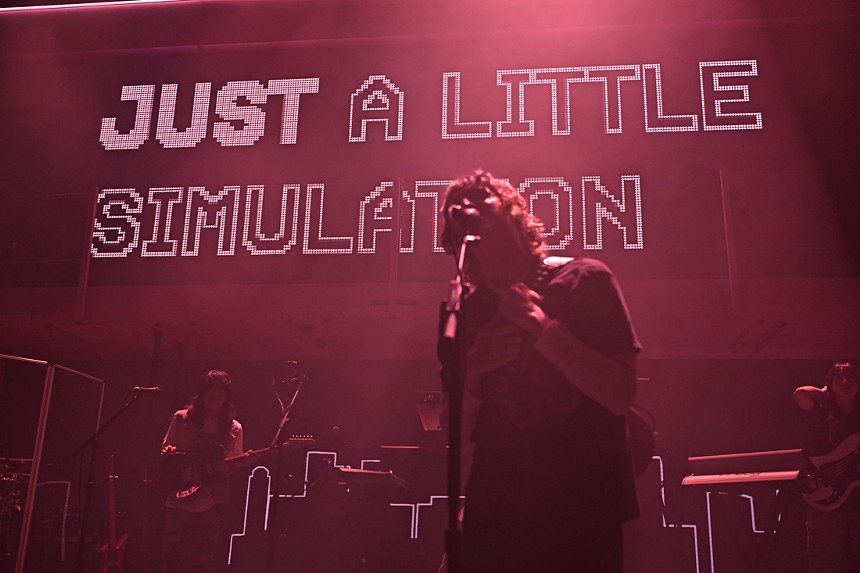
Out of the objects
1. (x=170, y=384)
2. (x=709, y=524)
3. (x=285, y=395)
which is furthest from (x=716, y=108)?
(x=170, y=384)

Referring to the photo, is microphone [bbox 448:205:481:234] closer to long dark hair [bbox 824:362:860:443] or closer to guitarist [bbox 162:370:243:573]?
long dark hair [bbox 824:362:860:443]

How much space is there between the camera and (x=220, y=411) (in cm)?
543

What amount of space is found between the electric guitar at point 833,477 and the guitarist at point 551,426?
11.1 feet

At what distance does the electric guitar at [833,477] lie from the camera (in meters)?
4.37

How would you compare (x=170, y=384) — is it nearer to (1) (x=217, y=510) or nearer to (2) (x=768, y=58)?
(1) (x=217, y=510)

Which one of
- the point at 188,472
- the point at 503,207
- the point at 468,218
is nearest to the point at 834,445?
the point at 503,207

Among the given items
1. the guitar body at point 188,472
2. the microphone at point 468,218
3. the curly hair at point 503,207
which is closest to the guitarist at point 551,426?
the microphone at point 468,218

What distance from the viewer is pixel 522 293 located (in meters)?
1.72

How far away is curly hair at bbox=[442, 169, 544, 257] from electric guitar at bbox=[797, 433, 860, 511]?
3.35m

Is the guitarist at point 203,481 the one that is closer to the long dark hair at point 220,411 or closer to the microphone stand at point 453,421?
the long dark hair at point 220,411

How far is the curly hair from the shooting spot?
1.97m

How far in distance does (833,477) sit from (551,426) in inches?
139

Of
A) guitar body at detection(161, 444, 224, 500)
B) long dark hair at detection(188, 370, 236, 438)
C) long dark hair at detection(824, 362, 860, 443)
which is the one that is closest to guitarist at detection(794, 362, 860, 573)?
long dark hair at detection(824, 362, 860, 443)

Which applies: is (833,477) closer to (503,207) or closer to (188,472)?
(503,207)
